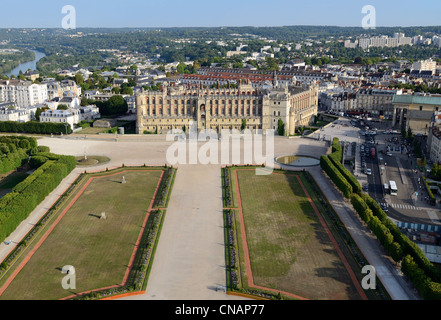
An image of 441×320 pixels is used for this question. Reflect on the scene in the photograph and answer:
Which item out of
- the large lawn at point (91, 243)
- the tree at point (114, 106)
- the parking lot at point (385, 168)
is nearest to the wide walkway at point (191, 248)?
the large lawn at point (91, 243)

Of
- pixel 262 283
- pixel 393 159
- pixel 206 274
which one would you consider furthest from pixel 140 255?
pixel 393 159

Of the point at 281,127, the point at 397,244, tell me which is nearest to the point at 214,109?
the point at 281,127

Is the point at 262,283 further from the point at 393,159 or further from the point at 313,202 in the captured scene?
the point at 393,159

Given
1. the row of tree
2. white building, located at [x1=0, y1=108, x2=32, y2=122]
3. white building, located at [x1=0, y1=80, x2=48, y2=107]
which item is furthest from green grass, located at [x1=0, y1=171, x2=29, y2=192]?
white building, located at [x1=0, y1=80, x2=48, y2=107]

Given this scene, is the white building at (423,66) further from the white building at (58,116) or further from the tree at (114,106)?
the white building at (58,116)

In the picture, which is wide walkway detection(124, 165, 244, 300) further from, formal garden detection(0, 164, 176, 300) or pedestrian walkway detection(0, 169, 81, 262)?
pedestrian walkway detection(0, 169, 81, 262)
